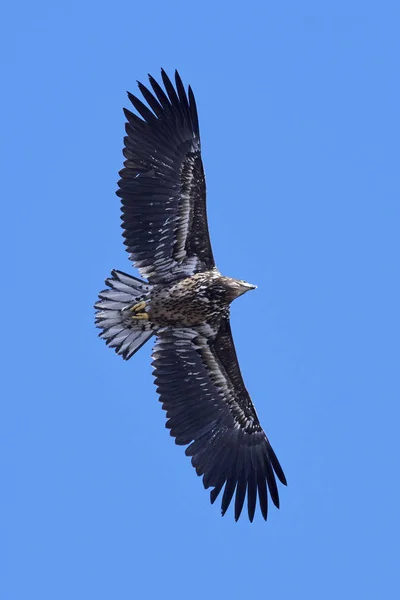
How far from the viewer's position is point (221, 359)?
65.9 feet

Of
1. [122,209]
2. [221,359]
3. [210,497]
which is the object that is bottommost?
[210,497]

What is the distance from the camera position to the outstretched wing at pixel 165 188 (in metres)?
19.3

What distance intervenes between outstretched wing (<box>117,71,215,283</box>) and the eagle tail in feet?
0.74

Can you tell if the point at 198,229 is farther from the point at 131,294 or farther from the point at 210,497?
the point at 210,497

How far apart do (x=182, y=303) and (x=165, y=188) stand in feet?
4.54

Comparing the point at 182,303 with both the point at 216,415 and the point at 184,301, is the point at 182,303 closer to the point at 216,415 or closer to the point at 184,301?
the point at 184,301

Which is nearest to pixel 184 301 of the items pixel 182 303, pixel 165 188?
pixel 182 303

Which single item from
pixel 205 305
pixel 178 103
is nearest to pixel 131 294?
pixel 205 305

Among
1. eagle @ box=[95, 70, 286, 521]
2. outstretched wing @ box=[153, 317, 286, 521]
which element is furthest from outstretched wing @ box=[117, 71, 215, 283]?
outstretched wing @ box=[153, 317, 286, 521]

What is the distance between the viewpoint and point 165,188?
1939 cm

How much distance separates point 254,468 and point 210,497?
0.67 meters

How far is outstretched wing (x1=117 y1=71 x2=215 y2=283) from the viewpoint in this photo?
19297 mm

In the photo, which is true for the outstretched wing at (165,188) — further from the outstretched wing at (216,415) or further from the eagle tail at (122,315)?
the outstretched wing at (216,415)

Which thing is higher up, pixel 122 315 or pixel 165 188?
pixel 165 188
